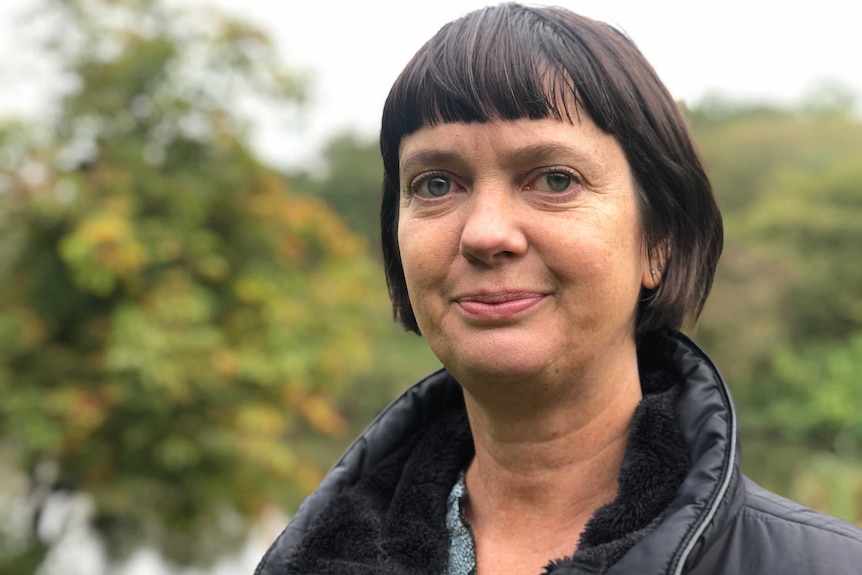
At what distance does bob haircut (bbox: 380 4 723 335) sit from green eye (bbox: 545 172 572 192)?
0.10 meters

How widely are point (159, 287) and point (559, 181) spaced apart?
7.28 m

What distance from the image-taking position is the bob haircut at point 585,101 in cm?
156

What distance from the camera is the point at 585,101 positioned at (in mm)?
1562

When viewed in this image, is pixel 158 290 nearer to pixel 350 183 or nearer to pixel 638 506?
pixel 638 506

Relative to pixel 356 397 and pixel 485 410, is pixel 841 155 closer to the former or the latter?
pixel 356 397

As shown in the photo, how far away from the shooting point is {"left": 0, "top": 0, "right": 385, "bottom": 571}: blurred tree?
26.8 feet

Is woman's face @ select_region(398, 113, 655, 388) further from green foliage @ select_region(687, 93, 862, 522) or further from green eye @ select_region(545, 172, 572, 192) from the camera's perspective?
green foliage @ select_region(687, 93, 862, 522)

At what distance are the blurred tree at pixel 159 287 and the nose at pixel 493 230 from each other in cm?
684

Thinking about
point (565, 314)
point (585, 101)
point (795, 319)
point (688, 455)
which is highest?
point (795, 319)

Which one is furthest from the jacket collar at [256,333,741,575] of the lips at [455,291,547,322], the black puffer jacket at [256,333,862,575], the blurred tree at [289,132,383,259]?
the blurred tree at [289,132,383,259]

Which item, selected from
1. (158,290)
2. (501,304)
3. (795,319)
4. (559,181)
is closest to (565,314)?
(501,304)

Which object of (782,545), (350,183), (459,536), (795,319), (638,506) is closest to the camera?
(782,545)

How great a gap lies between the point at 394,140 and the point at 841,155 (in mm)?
28018

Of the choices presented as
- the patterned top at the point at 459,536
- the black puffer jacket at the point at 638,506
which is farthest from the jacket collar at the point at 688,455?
the patterned top at the point at 459,536
